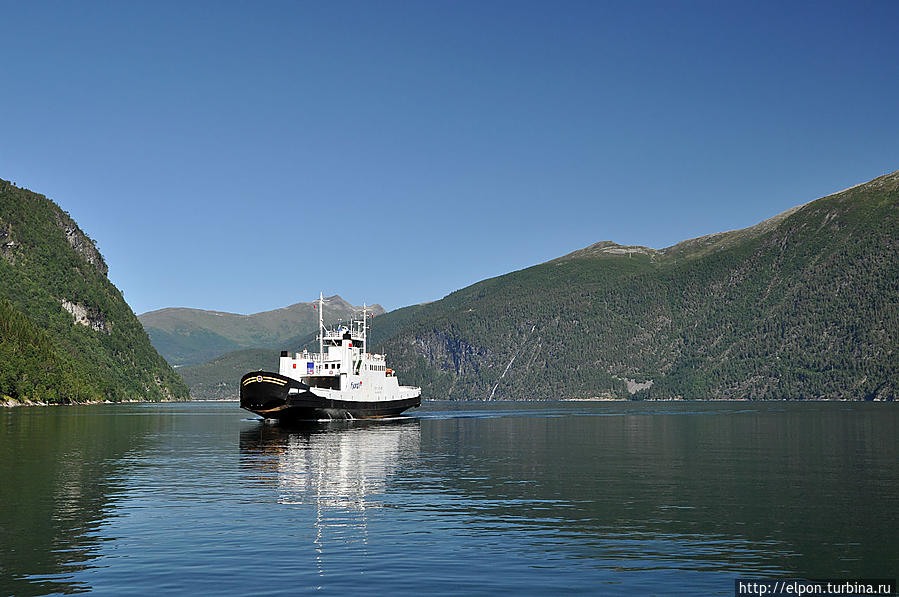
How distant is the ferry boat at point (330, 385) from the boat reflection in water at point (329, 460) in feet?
14.4

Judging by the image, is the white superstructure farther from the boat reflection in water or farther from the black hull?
the boat reflection in water

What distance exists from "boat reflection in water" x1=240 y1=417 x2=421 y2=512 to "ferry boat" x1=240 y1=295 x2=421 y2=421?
4.40 meters

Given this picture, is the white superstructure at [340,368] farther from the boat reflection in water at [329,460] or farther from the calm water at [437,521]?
the calm water at [437,521]

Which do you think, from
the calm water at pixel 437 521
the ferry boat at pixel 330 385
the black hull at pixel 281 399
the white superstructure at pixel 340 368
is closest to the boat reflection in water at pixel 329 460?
the calm water at pixel 437 521

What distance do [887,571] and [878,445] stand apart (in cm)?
6785

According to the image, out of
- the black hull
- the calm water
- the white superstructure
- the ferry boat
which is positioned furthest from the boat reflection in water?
the white superstructure

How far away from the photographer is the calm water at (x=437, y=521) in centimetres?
2961

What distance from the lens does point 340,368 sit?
5610 inches

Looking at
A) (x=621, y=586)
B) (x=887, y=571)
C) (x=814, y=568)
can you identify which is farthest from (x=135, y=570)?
(x=887, y=571)

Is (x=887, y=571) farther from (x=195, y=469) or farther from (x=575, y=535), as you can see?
(x=195, y=469)

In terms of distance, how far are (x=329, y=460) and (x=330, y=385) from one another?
69.9m

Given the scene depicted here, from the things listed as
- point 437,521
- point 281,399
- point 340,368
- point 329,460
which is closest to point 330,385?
point 340,368

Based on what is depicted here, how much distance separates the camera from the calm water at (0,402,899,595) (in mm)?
29609

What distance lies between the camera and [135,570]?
30.5m
